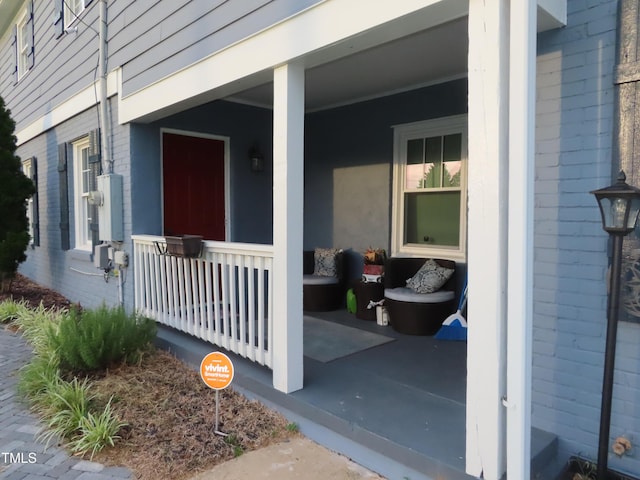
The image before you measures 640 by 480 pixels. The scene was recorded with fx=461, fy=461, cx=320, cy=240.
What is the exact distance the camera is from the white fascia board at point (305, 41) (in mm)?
2213

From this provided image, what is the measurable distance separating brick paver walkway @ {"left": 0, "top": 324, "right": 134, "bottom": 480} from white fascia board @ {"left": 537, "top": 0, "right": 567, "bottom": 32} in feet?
9.68

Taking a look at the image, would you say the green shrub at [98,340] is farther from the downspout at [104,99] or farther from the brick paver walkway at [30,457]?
the downspout at [104,99]

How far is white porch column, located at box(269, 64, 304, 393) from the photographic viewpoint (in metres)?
2.86

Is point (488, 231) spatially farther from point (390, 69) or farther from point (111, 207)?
point (111, 207)

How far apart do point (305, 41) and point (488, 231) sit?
5.14 feet

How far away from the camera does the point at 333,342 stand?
392 cm

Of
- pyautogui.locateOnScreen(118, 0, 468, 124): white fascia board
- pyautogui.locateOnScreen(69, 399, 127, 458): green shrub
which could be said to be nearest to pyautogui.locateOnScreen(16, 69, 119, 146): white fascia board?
pyautogui.locateOnScreen(118, 0, 468, 124): white fascia board

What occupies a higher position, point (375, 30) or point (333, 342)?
point (375, 30)

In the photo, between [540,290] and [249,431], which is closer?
[540,290]

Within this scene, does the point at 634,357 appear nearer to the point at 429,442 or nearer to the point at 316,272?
the point at 429,442

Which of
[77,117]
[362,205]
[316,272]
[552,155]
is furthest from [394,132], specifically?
[77,117]

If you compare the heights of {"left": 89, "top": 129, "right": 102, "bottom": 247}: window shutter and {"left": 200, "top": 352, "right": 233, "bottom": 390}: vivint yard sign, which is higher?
{"left": 89, "top": 129, "right": 102, "bottom": 247}: window shutter

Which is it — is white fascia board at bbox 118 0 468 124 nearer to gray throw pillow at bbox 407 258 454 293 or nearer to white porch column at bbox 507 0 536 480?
white porch column at bbox 507 0 536 480

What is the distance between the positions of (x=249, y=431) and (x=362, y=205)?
3068 millimetres
